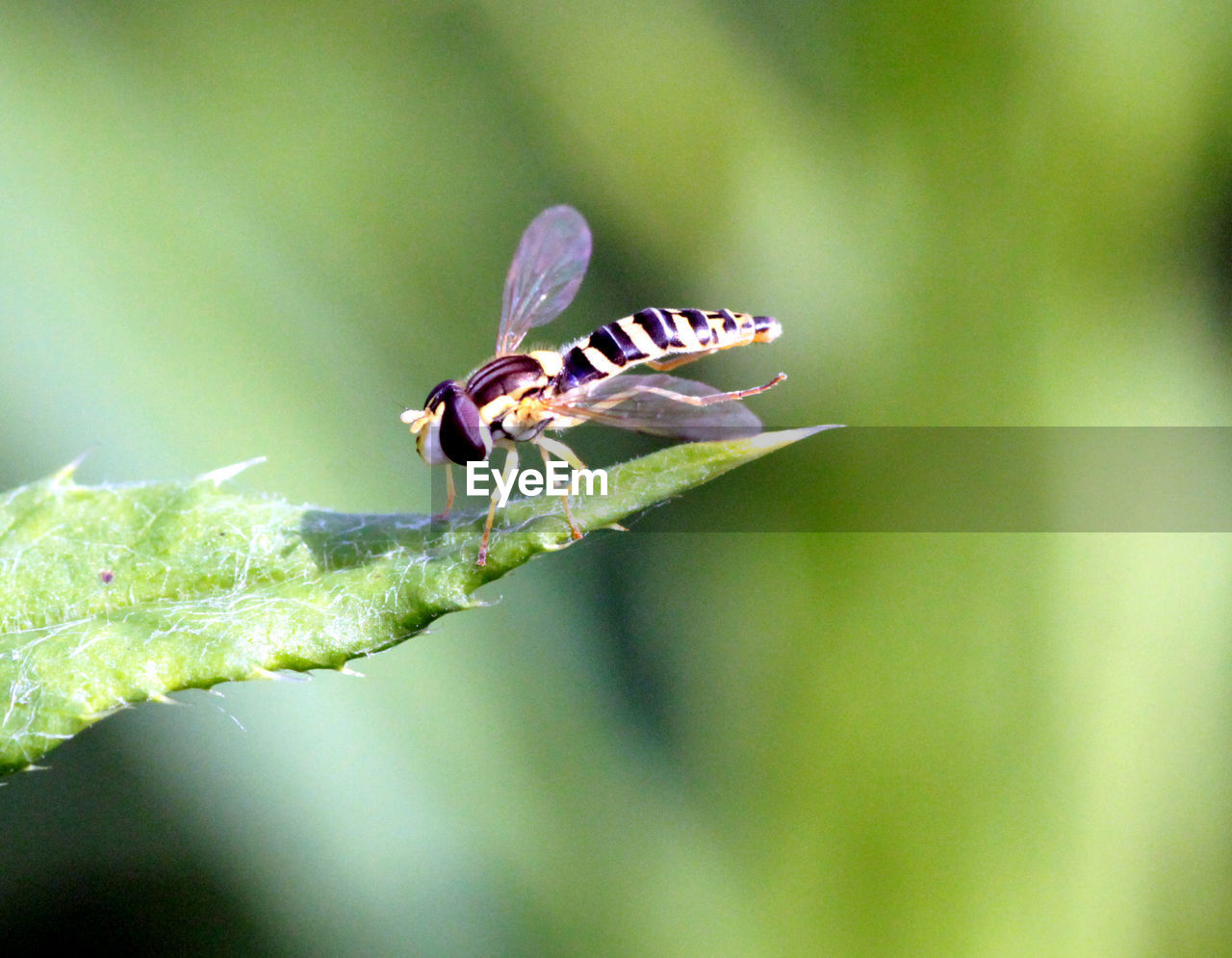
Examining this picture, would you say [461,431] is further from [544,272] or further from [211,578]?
[544,272]

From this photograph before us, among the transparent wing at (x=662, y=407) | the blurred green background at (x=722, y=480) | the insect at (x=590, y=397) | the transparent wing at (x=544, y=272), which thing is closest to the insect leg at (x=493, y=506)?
the insect at (x=590, y=397)

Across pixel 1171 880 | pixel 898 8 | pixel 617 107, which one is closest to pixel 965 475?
pixel 1171 880

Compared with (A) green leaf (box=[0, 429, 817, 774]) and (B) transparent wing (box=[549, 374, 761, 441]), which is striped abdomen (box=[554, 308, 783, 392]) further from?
(A) green leaf (box=[0, 429, 817, 774])

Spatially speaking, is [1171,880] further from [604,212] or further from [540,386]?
[604,212]

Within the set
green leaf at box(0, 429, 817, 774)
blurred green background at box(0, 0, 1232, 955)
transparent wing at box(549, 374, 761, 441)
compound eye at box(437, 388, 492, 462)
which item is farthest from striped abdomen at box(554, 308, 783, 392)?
blurred green background at box(0, 0, 1232, 955)

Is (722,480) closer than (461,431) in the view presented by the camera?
No


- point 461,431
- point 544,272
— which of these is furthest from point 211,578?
point 544,272
